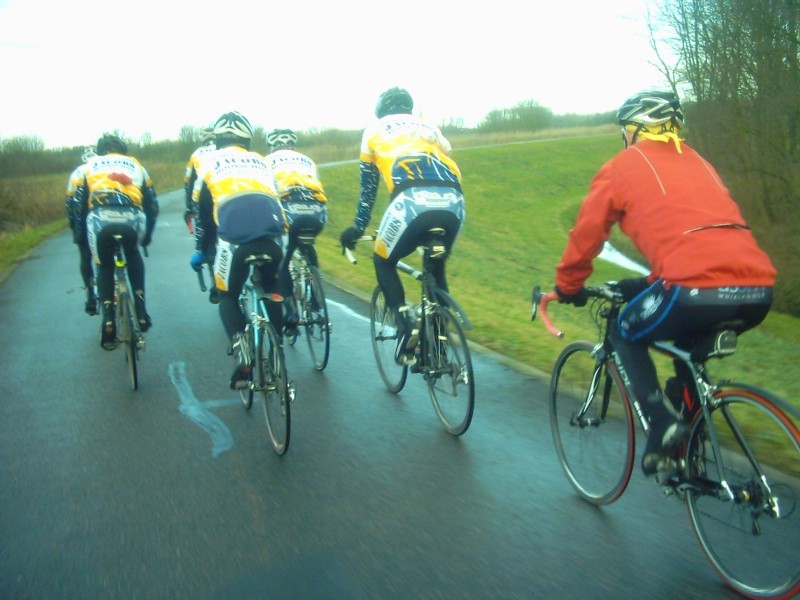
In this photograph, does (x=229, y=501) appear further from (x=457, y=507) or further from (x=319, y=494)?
(x=457, y=507)

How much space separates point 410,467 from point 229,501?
1081 millimetres

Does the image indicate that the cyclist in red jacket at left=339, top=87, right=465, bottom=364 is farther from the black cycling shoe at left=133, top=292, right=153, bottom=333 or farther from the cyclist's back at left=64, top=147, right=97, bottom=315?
the cyclist's back at left=64, top=147, right=97, bottom=315

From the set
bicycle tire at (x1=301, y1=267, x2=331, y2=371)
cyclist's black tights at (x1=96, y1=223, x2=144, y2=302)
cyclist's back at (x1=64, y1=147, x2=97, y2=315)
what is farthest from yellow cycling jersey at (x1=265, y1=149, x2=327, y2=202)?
cyclist's back at (x1=64, y1=147, x2=97, y2=315)

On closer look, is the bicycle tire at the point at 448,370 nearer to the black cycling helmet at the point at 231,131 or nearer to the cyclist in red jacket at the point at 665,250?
the cyclist in red jacket at the point at 665,250

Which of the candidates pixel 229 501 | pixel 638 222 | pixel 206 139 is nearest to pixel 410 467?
pixel 229 501

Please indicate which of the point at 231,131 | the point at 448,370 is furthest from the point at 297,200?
the point at 448,370

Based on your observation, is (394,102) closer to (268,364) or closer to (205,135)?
(268,364)

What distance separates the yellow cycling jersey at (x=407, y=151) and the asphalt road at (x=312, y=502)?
174cm

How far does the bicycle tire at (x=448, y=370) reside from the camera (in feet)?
17.2

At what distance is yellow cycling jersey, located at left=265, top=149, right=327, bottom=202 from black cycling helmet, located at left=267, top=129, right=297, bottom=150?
0.39m

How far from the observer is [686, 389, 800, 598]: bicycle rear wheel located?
3111mm

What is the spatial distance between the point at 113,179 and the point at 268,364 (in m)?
2.98

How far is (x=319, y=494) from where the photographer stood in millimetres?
4496

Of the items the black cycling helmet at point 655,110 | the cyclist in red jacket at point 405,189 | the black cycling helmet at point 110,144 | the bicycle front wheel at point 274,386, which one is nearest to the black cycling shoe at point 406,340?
the cyclist in red jacket at point 405,189
